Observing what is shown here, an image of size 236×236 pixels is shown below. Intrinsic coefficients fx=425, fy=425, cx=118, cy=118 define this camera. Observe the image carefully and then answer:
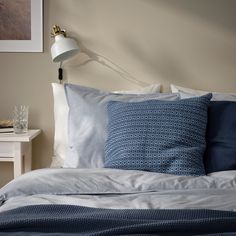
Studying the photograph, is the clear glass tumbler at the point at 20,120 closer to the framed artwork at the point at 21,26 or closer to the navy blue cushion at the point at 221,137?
the framed artwork at the point at 21,26

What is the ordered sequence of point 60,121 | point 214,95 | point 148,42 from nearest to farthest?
1. point 214,95
2. point 60,121
3. point 148,42

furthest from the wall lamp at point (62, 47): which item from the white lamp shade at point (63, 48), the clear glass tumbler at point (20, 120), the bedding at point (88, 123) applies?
the clear glass tumbler at point (20, 120)

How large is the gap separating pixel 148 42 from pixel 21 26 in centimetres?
90

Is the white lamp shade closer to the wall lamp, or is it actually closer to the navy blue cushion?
the wall lamp

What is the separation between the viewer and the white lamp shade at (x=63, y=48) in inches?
108

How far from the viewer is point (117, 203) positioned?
1524mm

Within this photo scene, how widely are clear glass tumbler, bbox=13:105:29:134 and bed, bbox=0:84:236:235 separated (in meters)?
0.23

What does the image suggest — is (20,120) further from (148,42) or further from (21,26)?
(148,42)

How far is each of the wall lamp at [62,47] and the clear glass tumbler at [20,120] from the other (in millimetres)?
405

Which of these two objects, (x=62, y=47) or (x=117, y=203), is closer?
(x=117, y=203)

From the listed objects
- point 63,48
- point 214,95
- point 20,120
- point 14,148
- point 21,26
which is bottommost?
point 14,148

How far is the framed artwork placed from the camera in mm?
2971

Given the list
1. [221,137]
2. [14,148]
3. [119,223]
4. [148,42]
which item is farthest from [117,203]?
[148,42]

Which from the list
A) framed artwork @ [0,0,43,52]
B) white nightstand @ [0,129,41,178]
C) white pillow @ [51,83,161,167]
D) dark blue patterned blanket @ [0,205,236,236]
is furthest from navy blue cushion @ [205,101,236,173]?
framed artwork @ [0,0,43,52]
